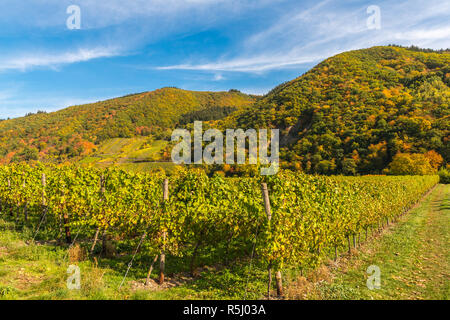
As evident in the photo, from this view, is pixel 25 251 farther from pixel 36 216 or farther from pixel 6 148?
pixel 6 148

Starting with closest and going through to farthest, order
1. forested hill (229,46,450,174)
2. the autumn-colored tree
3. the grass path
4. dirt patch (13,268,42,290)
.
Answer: dirt patch (13,268,42,290) < the grass path < the autumn-colored tree < forested hill (229,46,450,174)

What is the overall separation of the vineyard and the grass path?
1.06 meters

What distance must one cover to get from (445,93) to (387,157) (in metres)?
43.1

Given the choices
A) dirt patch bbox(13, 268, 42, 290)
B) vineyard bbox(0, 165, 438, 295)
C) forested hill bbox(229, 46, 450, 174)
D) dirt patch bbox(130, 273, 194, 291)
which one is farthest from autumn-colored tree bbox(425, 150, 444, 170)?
dirt patch bbox(13, 268, 42, 290)

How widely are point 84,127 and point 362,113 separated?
15219 cm

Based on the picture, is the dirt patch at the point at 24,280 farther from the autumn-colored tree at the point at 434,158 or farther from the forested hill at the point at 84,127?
the forested hill at the point at 84,127

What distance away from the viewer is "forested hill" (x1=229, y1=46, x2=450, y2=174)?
202 feet

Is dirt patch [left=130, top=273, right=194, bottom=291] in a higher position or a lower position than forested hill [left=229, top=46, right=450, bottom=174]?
lower

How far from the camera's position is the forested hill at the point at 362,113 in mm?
61688

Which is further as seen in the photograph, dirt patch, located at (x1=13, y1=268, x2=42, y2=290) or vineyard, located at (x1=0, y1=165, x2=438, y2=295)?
vineyard, located at (x1=0, y1=165, x2=438, y2=295)

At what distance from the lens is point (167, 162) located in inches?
3826

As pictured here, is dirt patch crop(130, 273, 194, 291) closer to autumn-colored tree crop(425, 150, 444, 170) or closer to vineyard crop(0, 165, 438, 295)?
vineyard crop(0, 165, 438, 295)

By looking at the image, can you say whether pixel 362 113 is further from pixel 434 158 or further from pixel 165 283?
pixel 165 283
